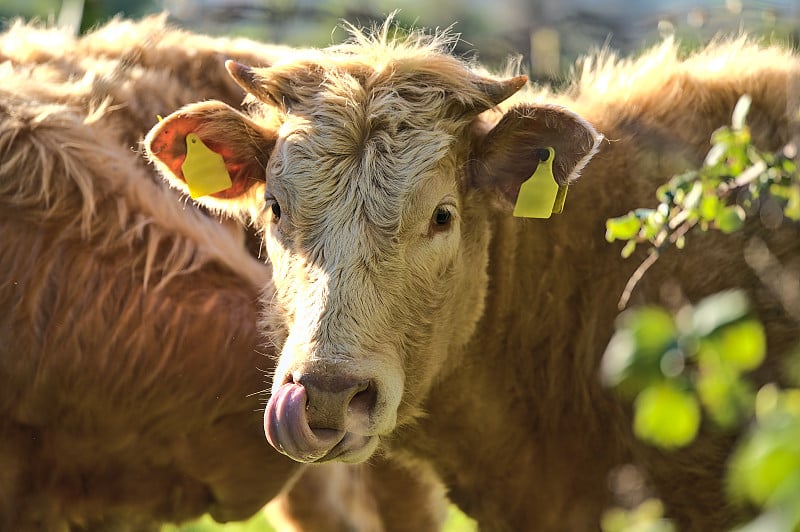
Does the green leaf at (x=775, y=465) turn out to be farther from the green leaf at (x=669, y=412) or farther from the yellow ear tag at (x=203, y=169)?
the yellow ear tag at (x=203, y=169)

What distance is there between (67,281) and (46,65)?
1382mm

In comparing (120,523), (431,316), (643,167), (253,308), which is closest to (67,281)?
(253,308)

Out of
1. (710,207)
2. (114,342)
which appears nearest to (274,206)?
(114,342)

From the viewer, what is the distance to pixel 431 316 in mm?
3547

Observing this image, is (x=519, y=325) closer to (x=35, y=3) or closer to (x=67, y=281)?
(x=67, y=281)

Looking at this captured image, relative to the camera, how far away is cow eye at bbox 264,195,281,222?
11.9 feet

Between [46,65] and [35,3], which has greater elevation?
[46,65]

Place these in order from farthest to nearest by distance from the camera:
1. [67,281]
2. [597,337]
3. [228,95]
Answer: [228,95] → [67,281] → [597,337]

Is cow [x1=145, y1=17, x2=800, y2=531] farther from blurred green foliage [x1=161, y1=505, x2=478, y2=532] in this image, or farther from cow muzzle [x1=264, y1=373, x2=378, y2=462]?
blurred green foliage [x1=161, y1=505, x2=478, y2=532]

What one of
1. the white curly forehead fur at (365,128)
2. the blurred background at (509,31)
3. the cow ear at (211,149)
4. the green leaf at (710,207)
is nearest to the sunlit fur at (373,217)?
the white curly forehead fur at (365,128)

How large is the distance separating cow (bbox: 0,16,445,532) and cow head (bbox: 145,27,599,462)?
0.60 m

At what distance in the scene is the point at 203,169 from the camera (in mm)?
3996

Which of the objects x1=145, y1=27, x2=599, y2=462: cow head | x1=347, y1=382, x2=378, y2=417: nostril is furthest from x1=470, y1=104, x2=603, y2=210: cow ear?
x1=347, y1=382, x2=378, y2=417: nostril

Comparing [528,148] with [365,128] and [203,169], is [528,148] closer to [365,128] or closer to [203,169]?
[365,128]
